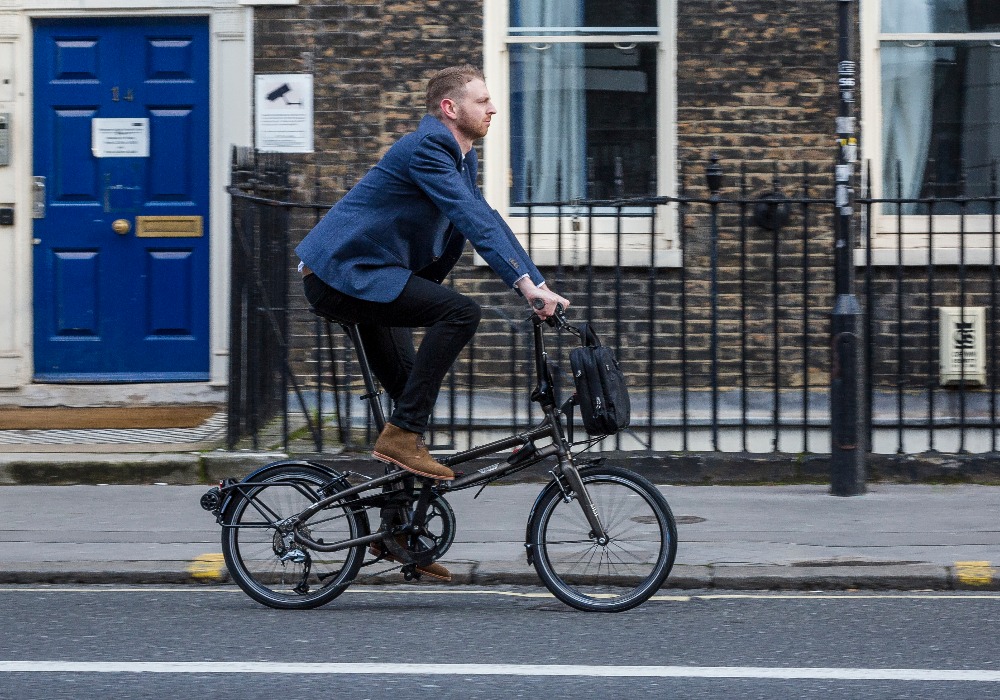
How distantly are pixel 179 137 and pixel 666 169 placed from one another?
3320mm

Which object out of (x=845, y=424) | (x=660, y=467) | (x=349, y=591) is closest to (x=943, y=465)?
(x=845, y=424)

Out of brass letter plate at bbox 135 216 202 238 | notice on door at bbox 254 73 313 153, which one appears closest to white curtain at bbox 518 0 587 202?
notice on door at bbox 254 73 313 153

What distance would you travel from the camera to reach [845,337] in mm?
7422

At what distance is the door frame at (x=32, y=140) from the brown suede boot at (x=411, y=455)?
4326mm

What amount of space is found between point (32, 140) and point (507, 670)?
6468 mm

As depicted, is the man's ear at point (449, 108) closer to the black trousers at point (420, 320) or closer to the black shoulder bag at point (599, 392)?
the black trousers at point (420, 320)

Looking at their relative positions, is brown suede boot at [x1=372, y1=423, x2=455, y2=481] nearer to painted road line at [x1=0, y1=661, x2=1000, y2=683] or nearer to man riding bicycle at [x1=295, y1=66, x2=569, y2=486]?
man riding bicycle at [x1=295, y1=66, x2=569, y2=486]

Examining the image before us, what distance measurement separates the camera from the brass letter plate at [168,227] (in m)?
9.41

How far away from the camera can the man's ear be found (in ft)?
17.4

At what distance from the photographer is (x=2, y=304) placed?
9492 millimetres

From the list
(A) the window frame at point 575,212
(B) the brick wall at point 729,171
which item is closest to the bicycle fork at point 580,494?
(B) the brick wall at point 729,171

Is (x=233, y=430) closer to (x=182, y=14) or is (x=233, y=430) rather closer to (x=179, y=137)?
(x=179, y=137)

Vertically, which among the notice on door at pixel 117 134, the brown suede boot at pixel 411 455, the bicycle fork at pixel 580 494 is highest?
the notice on door at pixel 117 134

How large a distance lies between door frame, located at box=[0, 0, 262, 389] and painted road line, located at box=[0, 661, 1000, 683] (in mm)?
4937
